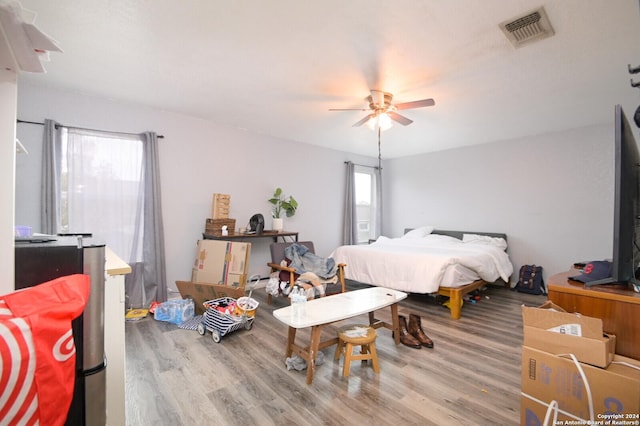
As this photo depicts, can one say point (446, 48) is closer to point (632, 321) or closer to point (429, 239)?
point (632, 321)

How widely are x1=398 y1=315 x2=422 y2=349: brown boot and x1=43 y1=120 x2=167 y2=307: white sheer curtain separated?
9.02 feet

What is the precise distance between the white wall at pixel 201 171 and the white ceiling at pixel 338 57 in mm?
240

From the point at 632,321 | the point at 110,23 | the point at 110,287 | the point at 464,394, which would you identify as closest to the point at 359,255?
the point at 464,394

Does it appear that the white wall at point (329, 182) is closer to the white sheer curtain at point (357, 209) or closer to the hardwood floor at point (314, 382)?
the white sheer curtain at point (357, 209)

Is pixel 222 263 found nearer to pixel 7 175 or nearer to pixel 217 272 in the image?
pixel 217 272

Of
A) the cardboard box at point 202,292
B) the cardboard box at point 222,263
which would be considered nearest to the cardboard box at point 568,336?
the cardboard box at point 202,292

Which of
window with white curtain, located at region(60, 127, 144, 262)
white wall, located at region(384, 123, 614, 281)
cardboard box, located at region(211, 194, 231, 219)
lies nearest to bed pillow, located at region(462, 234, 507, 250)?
white wall, located at region(384, 123, 614, 281)

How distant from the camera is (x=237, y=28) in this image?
1978 mm

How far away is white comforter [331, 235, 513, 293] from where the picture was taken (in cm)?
331

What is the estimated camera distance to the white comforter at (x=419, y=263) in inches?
130

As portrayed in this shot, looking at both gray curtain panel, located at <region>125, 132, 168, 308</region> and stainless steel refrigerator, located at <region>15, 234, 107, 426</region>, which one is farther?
gray curtain panel, located at <region>125, 132, 168, 308</region>

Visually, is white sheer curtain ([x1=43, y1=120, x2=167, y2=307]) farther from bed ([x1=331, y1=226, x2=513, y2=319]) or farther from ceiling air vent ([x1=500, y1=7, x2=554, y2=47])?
ceiling air vent ([x1=500, y1=7, x2=554, y2=47])

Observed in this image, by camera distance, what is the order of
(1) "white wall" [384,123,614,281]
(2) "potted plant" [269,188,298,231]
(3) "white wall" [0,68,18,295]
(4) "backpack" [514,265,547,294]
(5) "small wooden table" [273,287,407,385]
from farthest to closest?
(2) "potted plant" [269,188,298,231] → (4) "backpack" [514,265,547,294] → (1) "white wall" [384,123,614,281] → (5) "small wooden table" [273,287,407,385] → (3) "white wall" [0,68,18,295]

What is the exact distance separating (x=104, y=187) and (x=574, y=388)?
13.7 feet
